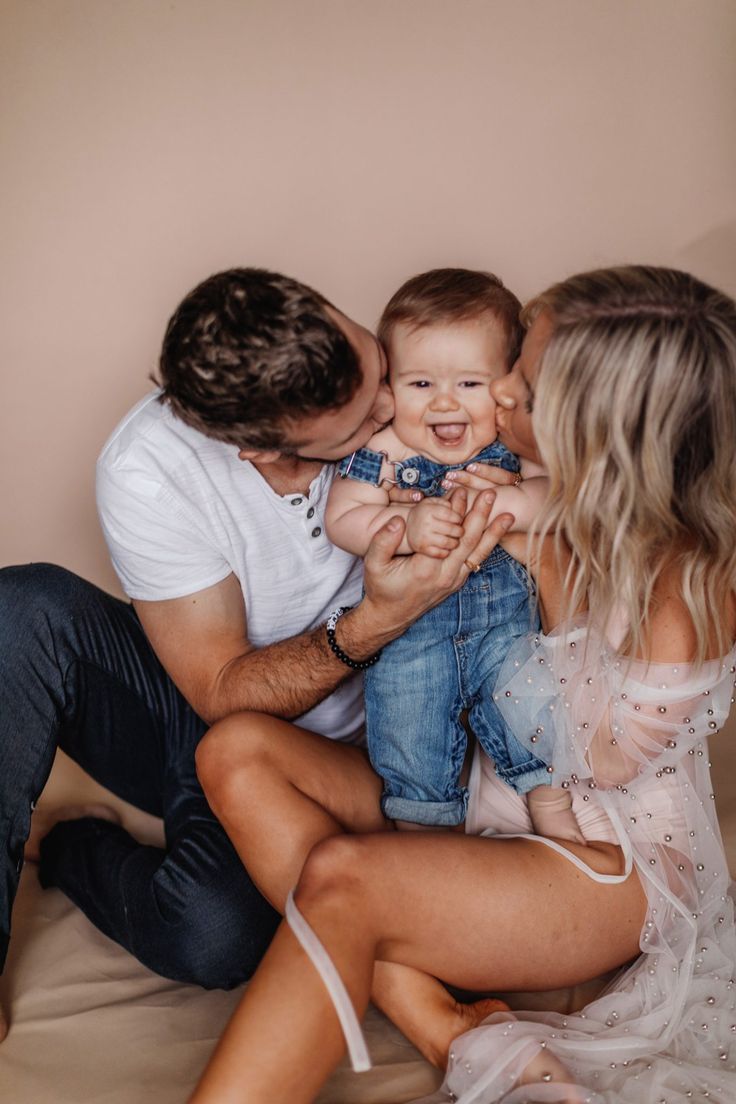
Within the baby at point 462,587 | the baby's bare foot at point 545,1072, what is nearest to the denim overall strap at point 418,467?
the baby at point 462,587

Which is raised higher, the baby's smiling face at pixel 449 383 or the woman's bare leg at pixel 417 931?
the baby's smiling face at pixel 449 383

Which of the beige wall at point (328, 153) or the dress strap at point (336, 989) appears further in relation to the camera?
the beige wall at point (328, 153)

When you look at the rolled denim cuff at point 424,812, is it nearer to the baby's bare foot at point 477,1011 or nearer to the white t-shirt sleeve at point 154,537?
the baby's bare foot at point 477,1011

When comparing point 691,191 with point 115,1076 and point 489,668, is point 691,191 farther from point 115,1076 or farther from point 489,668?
point 115,1076

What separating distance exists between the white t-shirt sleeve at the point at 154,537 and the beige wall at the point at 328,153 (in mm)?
812

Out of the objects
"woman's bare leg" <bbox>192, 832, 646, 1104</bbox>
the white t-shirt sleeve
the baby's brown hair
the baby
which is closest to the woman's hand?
the baby

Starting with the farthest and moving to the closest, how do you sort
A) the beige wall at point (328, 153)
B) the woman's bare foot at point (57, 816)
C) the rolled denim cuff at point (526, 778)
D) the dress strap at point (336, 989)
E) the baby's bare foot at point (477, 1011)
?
the beige wall at point (328, 153)
the woman's bare foot at point (57, 816)
the rolled denim cuff at point (526, 778)
the baby's bare foot at point (477, 1011)
the dress strap at point (336, 989)

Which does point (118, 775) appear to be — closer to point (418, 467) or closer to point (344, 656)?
point (344, 656)

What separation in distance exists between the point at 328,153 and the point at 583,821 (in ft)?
5.22

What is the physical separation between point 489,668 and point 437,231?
121cm

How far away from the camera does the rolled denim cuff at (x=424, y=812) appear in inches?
70.7

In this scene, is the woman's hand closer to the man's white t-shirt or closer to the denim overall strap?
the denim overall strap

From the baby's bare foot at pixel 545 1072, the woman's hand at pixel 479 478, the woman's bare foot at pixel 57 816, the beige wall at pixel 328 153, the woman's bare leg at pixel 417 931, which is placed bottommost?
the woman's bare foot at pixel 57 816

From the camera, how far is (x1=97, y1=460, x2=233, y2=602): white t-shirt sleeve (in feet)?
6.15
